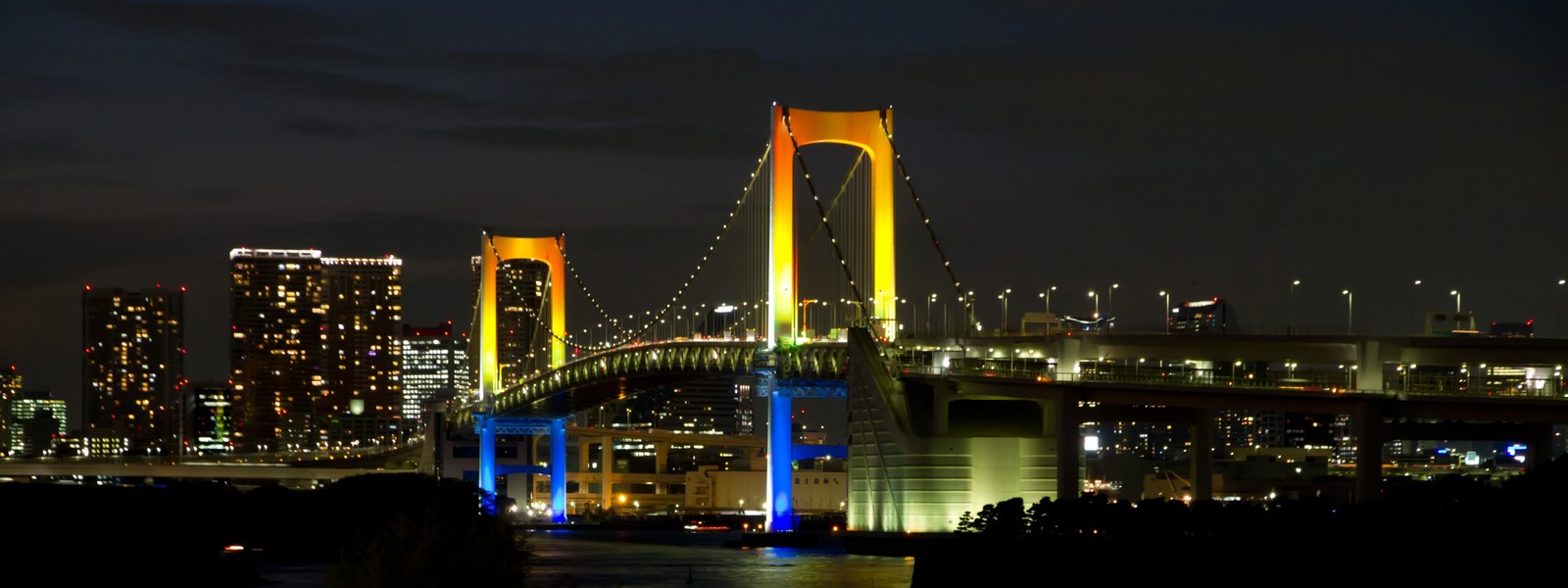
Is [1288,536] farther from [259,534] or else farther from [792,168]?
[259,534]

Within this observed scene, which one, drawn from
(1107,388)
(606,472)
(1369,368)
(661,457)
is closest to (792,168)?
(1107,388)

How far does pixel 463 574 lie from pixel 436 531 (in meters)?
1.00

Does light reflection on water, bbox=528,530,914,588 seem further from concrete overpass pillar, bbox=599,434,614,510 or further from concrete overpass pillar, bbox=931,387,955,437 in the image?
concrete overpass pillar, bbox=599,434,614,510

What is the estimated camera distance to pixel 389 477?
281ft

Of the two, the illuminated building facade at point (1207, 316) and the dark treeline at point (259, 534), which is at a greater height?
the illuminated building facade at point (1207, 316)

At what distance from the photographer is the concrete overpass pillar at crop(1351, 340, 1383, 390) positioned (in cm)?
5141

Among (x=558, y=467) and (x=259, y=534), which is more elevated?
(x=558, y=467)

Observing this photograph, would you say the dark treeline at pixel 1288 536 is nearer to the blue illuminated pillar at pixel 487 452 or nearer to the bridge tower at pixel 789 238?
the bridge tower at pixel 789 238

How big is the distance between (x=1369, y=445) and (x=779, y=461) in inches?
887

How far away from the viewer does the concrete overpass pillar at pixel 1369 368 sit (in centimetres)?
5141

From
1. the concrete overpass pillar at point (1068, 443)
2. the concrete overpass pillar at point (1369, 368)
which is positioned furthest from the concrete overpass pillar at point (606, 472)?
the concrete overpass pillar at point (1369, 368)

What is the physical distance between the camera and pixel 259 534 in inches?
2906

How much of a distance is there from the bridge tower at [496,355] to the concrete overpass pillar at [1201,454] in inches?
1687

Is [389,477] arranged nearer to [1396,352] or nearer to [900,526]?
[900,526]
